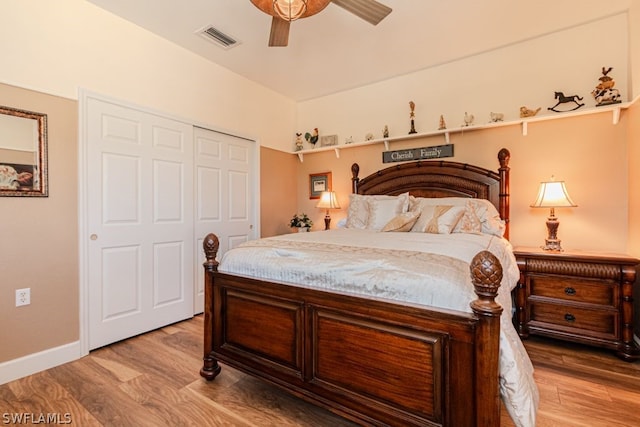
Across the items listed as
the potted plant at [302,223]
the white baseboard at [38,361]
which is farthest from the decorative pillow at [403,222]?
the white baseboard at [38,361]

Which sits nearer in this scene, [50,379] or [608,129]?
[50,379]

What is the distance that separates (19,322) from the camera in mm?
2137

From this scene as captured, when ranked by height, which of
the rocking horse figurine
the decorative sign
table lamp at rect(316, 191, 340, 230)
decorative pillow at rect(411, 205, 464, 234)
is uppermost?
the rocking horse figurine

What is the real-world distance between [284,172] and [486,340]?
3.75 meters

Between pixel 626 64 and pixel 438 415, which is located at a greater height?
pixel 626 64

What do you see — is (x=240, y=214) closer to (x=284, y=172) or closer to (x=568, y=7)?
(x=284, y=172)

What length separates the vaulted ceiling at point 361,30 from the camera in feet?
8.32

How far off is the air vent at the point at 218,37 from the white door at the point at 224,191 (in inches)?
36.2

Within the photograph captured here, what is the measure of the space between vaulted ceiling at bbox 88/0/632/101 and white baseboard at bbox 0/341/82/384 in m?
2.78

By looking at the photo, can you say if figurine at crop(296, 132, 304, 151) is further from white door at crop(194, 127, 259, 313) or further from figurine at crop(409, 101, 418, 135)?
figurine at crop(409, 101, 418, 135)

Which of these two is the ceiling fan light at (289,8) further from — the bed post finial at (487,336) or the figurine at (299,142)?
the figurine at (299,142)

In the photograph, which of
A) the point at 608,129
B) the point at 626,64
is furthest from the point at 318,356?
the point at 626,64

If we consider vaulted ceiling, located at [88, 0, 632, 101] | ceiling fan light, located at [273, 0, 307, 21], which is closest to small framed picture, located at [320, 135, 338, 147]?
vaulted ceiling, located at [88, 0, 632, 101]

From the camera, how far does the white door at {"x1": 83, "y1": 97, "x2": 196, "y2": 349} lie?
254 cm
